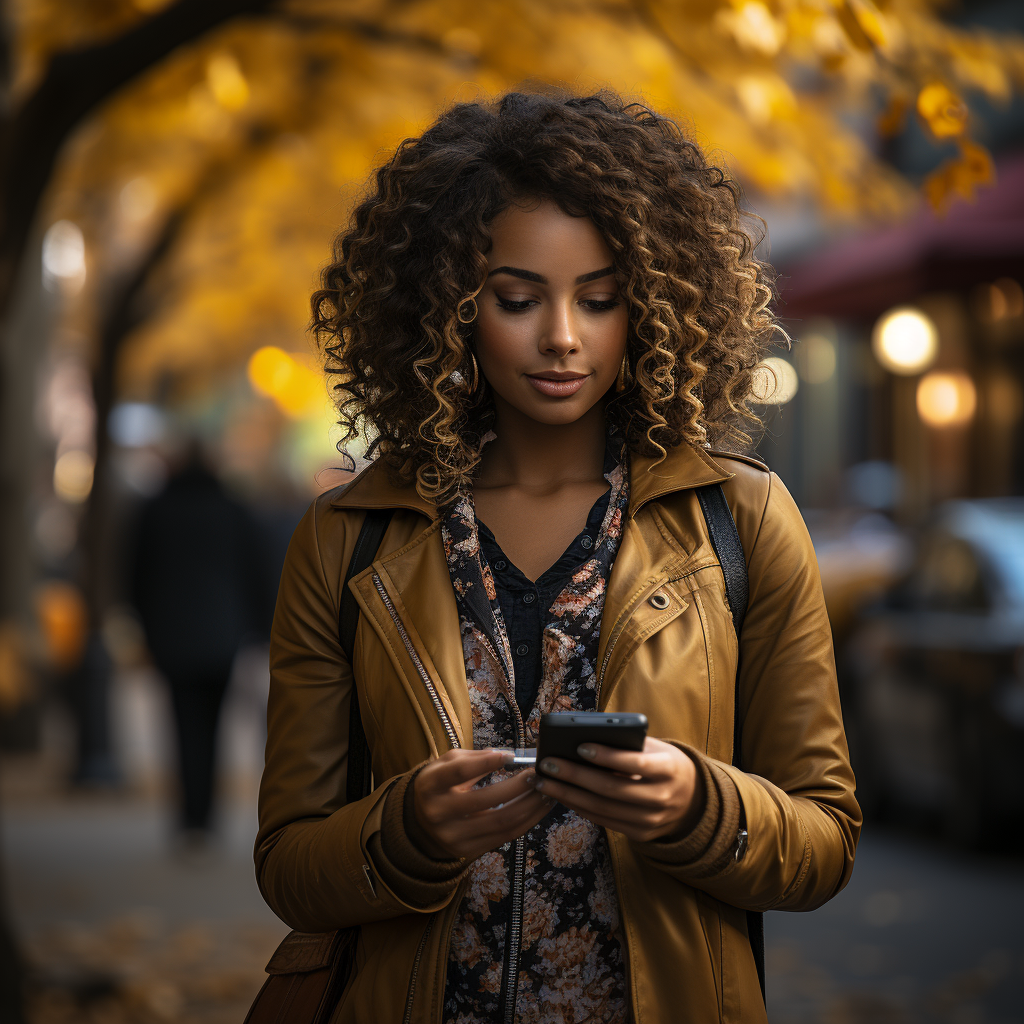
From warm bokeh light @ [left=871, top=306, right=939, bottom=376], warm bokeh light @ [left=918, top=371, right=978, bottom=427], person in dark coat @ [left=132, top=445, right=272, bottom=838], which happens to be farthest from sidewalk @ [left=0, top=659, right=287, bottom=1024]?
warm bokeh light @ [left=918, top=371, right=978, bottom=427]

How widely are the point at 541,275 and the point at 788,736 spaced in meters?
0.76

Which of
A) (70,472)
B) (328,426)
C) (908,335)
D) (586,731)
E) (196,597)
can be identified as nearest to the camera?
(586,731)

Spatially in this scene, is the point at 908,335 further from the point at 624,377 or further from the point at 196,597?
the point at 624,377

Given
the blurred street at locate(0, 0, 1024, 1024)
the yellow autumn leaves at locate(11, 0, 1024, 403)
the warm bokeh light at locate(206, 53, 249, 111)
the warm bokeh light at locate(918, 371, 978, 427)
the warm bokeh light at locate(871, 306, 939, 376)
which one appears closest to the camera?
the yellow autumn leaves at locate(11, 0, 1024, 403)

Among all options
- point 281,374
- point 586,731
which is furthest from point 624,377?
point 281,374

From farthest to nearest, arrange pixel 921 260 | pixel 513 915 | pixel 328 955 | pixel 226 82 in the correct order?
pixel 921 260 < pixel 226 82 < pixel 328 955 < pixel 513 915

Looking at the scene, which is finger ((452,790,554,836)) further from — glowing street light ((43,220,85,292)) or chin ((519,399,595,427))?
glowing street light ((43,220,85,292))

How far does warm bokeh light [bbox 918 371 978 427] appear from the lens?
58.7ft

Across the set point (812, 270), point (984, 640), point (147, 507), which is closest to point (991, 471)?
point (812, 270)

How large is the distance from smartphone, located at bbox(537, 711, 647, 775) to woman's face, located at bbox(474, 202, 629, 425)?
58 cm

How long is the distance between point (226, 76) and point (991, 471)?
1297 cm

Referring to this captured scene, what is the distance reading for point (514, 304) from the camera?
2322mm

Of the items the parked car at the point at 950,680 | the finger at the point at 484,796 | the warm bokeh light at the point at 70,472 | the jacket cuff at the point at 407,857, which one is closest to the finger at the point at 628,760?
the finger at the point at 484,796

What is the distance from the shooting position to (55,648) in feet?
55.7
